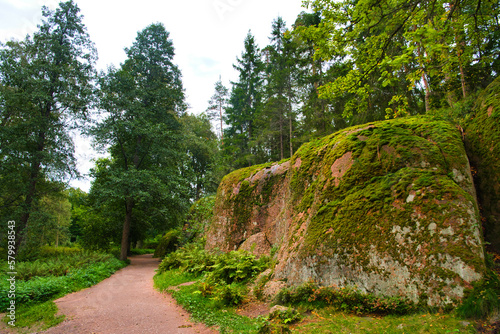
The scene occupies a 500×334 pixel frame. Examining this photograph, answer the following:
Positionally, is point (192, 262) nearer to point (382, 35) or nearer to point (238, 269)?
point (238, 269)

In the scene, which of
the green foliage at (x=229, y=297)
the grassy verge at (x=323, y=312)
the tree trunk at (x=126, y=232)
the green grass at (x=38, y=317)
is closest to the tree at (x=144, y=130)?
the tree trunk at (x=126, y=232)

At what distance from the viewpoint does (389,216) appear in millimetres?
4426

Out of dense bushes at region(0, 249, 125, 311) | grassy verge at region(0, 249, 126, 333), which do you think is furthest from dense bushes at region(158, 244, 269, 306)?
dense bushes at region(0, 249, 125, 311)

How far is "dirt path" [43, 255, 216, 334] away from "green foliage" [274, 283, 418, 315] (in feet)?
5.71

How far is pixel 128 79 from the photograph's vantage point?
16.3 metres

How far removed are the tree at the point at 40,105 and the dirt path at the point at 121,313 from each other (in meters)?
7.32

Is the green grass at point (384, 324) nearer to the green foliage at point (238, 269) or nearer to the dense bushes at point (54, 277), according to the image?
the green foliage at point (238, 269)

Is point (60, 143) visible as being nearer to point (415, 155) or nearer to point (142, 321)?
point (142, 321)

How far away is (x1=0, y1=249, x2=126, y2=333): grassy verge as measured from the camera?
5639mm

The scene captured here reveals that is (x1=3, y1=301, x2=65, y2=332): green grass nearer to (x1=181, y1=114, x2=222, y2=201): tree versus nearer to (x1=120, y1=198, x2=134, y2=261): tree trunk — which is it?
(x1=120, y1=198, x2=134, y2=261): tree trunk

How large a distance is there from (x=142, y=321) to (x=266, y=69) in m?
26.5

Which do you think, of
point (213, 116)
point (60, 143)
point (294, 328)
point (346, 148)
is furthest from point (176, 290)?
point (213, 116)

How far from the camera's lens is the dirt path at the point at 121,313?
197 inches

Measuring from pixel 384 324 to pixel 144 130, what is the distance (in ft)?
51.0
